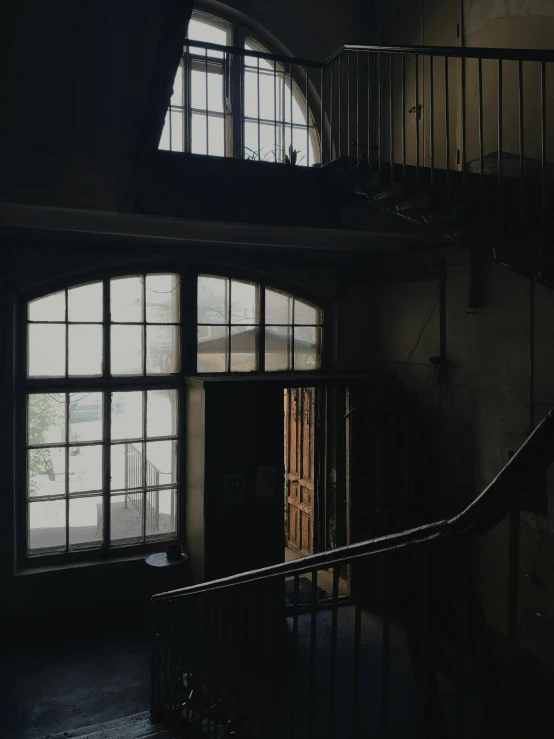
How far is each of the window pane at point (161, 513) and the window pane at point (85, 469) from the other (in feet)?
1.97

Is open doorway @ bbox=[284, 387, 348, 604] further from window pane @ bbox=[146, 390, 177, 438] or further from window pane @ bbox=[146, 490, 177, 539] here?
window pane @ bbox=[146, 390, 177, 438]

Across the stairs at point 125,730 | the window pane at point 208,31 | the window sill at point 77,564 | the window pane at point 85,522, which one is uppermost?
the window pane at point 208,31

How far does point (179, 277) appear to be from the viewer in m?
6.59

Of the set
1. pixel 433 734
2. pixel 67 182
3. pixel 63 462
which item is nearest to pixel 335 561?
pixel 433 734

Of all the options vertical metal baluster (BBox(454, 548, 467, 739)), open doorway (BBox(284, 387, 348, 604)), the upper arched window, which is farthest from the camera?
open doorway (BBox(284, 387, 348, 604))

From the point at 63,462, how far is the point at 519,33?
5.89 metres

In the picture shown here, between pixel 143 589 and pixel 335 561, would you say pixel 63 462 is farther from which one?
pixel 335 561

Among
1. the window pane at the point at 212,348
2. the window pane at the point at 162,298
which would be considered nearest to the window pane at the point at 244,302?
the window pane at the point at 212,348

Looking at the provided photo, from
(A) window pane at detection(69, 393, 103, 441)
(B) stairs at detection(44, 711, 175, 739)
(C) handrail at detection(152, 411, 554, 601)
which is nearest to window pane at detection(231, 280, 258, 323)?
(A) window pane at detection(69, 393, 103, 441)

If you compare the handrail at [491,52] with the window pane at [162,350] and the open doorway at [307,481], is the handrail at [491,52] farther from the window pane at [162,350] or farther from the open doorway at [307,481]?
the open doorway at [307,481]

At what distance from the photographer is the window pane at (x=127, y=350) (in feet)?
20.9

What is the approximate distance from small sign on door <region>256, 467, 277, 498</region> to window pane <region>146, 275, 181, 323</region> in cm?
196

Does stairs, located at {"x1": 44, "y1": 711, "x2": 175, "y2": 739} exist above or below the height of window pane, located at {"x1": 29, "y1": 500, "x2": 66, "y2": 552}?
below

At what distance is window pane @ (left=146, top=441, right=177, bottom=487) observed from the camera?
6.58 m
